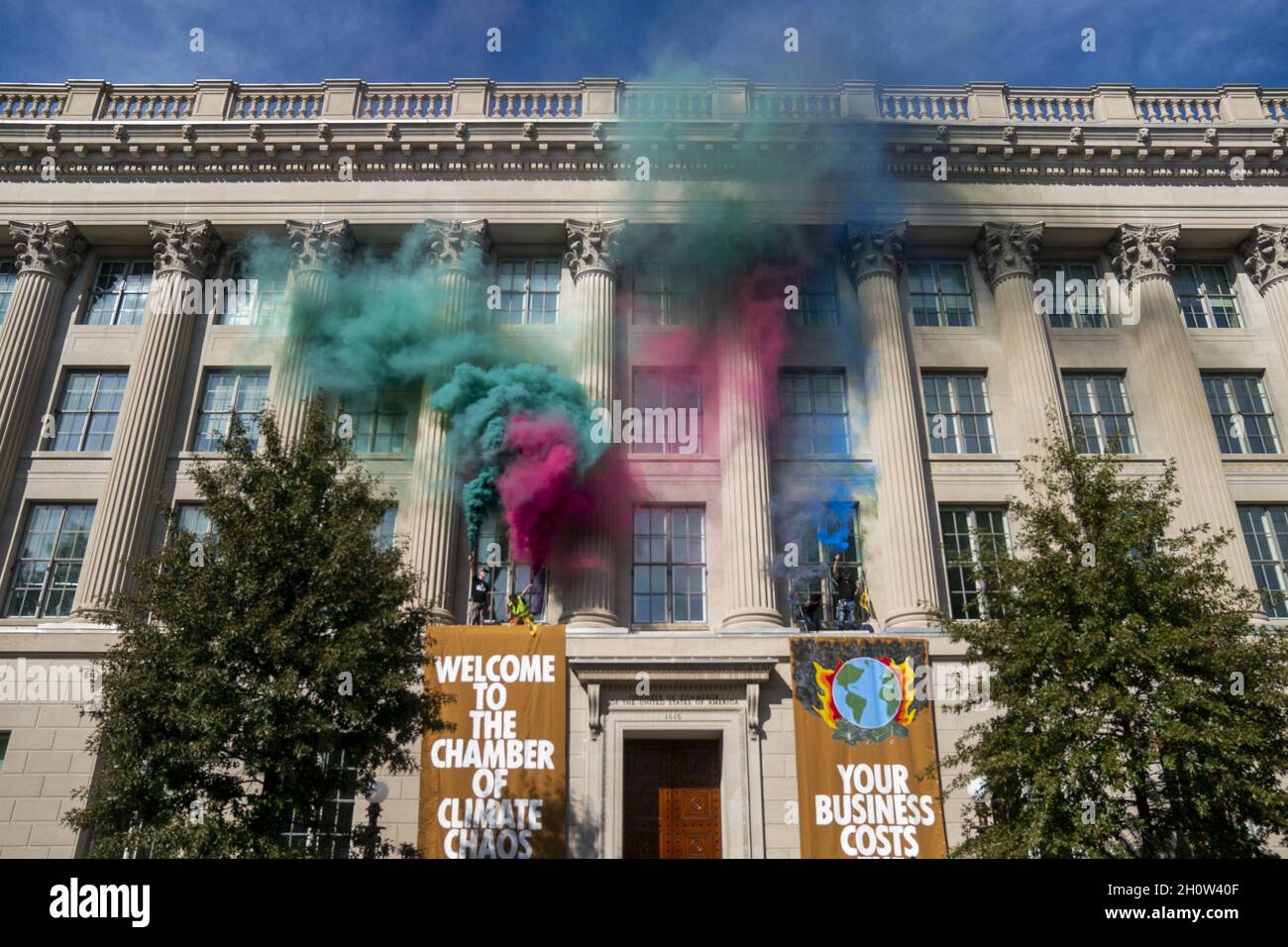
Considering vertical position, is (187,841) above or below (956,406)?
below

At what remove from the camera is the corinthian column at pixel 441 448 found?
2292 cm

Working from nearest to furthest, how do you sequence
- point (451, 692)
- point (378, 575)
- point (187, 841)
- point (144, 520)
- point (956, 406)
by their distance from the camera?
point (187, 841), point (378, 575), point (451, 692), point (144, 520), point (956, 406)

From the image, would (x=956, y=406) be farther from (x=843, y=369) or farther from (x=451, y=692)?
(x=451, y=692)

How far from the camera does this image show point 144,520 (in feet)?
79.4

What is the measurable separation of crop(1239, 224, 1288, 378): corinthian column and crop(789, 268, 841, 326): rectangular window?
12.9 metres

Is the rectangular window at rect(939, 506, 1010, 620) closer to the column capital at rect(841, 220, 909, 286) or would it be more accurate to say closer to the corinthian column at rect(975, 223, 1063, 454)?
the corinthian column at rect(975, 223, 1063, 454)

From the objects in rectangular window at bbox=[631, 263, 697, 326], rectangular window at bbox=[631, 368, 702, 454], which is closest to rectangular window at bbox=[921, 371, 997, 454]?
rectangular window at bbox=[631, 368, 702, 454]

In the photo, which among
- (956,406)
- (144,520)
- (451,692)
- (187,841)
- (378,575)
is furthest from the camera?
(956,406)

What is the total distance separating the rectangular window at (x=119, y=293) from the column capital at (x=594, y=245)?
13.1 m

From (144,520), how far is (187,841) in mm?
13198

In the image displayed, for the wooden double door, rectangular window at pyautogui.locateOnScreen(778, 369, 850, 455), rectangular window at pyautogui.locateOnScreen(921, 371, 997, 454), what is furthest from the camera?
rectangular window at pyautogui.locateOnScreen(921, 371, 997, 454)

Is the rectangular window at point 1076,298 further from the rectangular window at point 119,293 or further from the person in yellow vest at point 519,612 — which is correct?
the rectangular window at point 119,293

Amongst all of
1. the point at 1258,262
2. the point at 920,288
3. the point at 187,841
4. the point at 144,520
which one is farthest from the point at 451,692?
the point at 1258,262

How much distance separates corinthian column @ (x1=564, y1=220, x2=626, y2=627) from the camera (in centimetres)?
2280
